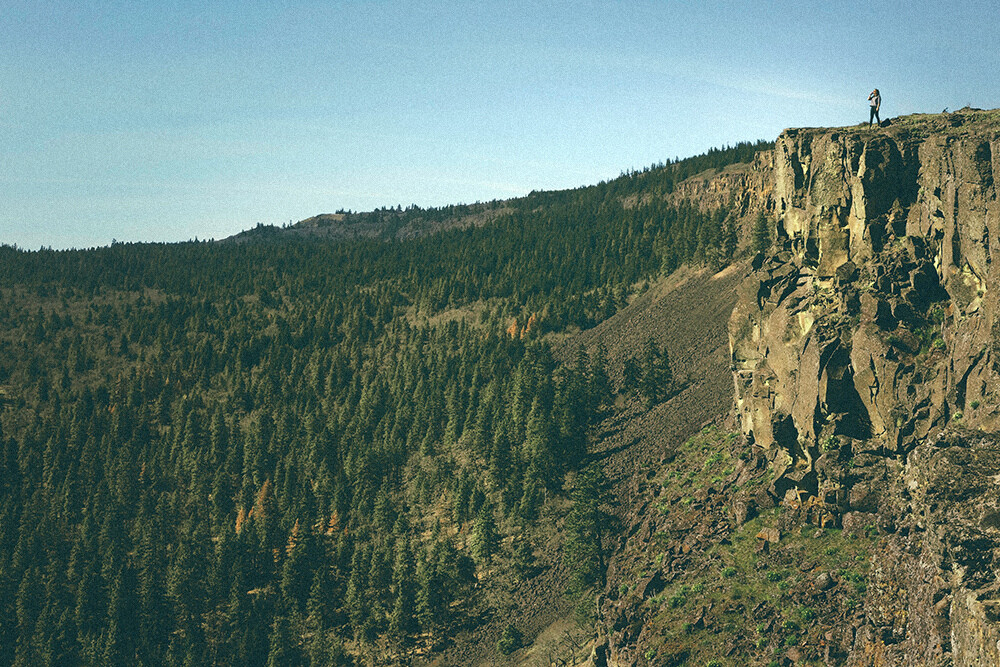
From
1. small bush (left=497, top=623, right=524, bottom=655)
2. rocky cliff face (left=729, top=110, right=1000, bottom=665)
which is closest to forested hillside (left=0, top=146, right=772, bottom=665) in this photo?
small bush (left=497, top=623, right=524, bottom=655)

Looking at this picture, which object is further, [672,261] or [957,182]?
[672,261]

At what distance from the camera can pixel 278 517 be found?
132625 mm

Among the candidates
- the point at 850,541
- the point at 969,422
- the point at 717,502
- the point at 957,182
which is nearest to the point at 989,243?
the point at 957,182

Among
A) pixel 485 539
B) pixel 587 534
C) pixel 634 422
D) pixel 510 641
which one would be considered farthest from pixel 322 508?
pixel 587 534

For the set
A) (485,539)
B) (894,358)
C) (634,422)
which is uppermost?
(894,358)

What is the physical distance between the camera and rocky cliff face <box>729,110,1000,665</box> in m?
48.1

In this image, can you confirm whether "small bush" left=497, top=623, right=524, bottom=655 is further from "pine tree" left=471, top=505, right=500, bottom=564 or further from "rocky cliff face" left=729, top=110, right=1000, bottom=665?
"rocky cliff face" left=729, top=110, right=1000, bottom=665

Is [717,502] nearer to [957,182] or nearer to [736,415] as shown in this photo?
[736,415]

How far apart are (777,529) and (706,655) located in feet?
41.5

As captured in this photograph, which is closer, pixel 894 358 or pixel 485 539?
pixel 894 358

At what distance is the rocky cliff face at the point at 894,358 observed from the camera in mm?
48125

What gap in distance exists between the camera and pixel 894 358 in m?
64.6

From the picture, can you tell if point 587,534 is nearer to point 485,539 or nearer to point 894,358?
point 485,539

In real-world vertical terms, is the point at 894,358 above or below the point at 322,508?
above
